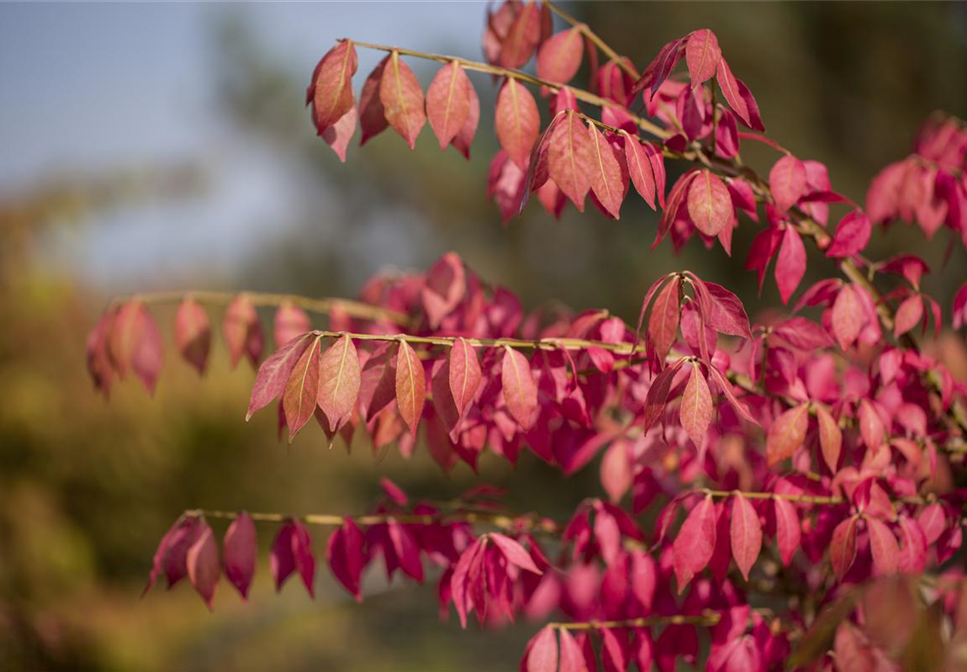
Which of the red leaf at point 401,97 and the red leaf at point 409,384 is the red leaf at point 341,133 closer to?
the red leaf at point 401,97

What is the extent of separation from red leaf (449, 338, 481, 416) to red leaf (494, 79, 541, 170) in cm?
18

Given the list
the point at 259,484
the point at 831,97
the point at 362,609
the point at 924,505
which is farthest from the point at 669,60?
the point at 831,97

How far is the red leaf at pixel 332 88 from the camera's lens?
63cm

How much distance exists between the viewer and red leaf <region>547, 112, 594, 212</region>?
56 centimetres

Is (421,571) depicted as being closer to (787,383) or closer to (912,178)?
(787,383)

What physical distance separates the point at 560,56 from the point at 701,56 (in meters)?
0.28

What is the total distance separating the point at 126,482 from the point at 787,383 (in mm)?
3404

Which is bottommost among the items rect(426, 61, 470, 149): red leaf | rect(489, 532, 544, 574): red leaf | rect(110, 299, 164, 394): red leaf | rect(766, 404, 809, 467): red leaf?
rect(489, 532, 544, 574): red leaf

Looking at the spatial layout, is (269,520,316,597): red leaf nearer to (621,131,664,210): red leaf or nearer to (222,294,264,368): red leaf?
(222,294,264,368): red leaf

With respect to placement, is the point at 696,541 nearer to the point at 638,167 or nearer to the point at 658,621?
the point at 658,621

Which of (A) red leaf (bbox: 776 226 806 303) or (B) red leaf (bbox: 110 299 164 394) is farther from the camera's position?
(B) red leaf (bbox: 110 299 164 394)

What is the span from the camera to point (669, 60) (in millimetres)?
611

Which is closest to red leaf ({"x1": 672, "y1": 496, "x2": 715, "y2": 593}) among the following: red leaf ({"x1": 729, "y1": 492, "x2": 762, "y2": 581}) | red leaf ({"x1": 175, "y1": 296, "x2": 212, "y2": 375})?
red leaf ({"x1": 729, "y1": 492, "x2": 762, "y2": 581})

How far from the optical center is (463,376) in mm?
579
